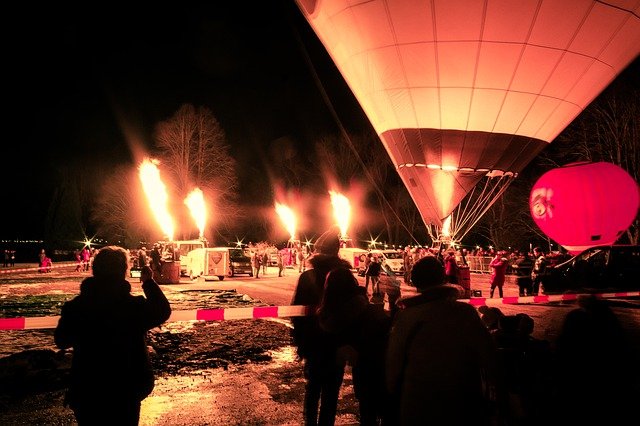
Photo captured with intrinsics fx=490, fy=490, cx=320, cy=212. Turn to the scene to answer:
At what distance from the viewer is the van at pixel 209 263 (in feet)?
75.0

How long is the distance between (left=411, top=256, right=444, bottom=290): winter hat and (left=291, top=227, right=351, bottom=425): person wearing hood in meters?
0.99

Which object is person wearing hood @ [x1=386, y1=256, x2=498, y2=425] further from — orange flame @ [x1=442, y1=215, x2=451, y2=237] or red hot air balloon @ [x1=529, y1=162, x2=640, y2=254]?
orange flame @ [x1=442, y1=215, x2=451, y2=237]

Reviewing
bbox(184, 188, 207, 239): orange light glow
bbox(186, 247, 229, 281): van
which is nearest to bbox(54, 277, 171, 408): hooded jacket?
bbox(186, 247, 229, 281): van

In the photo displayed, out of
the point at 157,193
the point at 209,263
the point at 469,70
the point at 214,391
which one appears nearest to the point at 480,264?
the point at 209,263

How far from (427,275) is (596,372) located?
4.50 feet

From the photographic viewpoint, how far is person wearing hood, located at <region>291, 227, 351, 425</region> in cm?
385

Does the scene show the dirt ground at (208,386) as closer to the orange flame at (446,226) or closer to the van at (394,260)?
the orange flame at (446,226)

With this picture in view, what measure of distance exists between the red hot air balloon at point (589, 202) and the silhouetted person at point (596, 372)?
12.1 m

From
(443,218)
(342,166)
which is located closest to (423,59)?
(443,218)

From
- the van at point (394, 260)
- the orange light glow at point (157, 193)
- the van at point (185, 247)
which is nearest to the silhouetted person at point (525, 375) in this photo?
the van at point (394, 260)

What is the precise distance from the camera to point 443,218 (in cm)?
1597

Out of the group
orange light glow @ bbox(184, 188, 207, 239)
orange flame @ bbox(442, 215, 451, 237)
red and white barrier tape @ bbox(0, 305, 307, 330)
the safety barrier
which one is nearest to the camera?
red and white barrier tape @ bbox(0, 305, 307, 330)

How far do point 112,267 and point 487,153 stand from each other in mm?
12973

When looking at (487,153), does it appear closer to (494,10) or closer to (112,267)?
(494,10)
